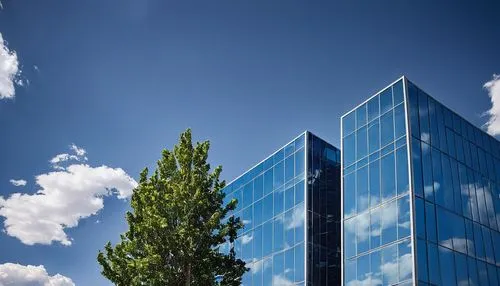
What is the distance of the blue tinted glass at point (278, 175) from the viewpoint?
119 ft

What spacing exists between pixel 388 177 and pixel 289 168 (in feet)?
35.5

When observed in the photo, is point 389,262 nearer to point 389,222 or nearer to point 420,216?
point 389,222

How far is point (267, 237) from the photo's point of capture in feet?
118

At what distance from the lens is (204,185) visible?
21.2 m

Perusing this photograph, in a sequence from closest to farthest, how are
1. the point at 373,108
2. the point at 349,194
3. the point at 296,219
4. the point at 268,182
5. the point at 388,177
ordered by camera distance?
the point at 388,177, the point at 349,194, the point at 373,108, the point at 296,219, the point at 268,182

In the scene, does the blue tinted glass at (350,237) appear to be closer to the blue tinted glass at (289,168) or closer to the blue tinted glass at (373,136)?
the blue tinted glass at (373,136)

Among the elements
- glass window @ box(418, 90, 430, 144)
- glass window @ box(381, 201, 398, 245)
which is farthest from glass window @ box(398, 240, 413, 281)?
glass window @ box(418, 90, 430, 144)

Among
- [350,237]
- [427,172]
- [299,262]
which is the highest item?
[427,172]

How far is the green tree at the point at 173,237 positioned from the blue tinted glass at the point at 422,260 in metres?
9.22

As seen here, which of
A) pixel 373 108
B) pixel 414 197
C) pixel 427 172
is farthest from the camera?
pixel 373 108

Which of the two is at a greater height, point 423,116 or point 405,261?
point 423,116

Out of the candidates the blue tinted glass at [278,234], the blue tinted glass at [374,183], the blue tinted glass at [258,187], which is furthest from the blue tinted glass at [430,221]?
the blue tinted glass at [258,187]

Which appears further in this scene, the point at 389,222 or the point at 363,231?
the point at 363,231

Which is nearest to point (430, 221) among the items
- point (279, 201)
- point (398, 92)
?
point (398, 92)
